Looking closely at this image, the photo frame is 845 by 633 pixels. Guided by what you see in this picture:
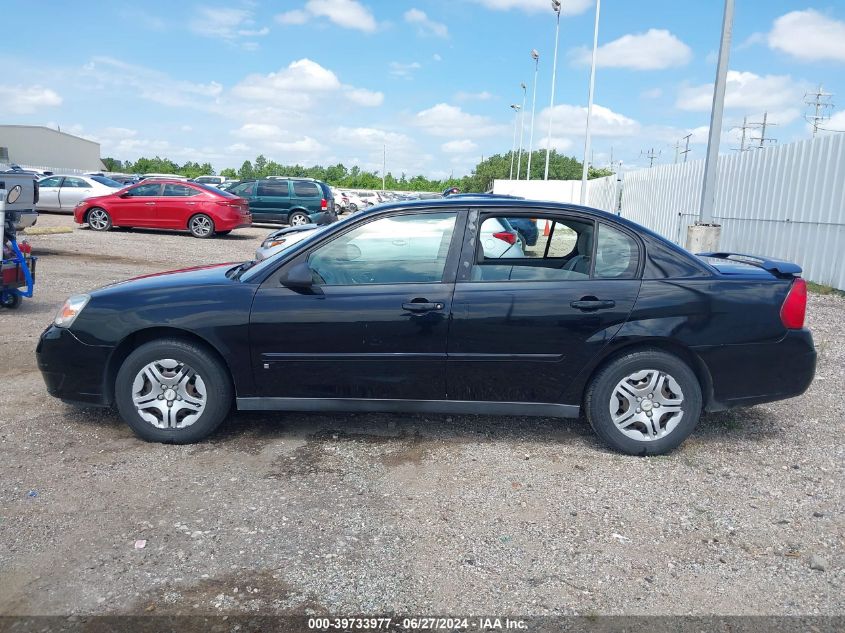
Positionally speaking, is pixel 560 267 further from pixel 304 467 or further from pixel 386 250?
pixel 304 467

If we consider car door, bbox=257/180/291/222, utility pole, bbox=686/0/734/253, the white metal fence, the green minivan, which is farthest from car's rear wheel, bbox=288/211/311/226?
utility pole, bbox=686/0/734/253

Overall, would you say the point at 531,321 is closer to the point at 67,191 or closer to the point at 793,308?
the point at 793,308

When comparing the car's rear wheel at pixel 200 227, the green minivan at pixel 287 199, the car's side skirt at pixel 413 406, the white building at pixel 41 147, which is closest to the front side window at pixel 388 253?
the car's side skirt at pixel 413 406

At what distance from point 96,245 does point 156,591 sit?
1505cm

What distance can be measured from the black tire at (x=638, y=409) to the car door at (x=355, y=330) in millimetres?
986

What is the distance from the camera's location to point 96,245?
53.8ft

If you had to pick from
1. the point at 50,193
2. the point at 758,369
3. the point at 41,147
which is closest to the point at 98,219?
the point at 50,193

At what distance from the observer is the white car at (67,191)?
23250 millimetres

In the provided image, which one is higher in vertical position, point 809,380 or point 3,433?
point 809,380

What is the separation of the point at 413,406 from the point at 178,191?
664 inches

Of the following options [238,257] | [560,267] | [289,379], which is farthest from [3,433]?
[238,257]

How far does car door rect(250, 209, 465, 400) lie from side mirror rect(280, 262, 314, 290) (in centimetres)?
4

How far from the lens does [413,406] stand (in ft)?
15.1

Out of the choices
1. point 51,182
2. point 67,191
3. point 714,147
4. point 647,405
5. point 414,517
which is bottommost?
point 414,517
